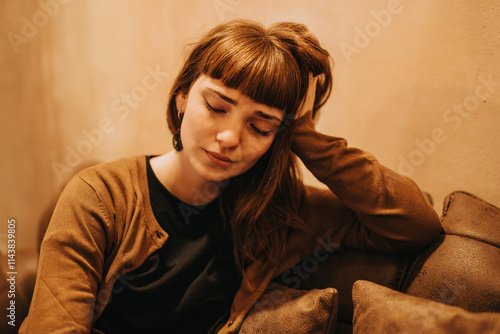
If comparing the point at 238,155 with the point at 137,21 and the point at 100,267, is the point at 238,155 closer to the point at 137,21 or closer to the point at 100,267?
the point at 100,267

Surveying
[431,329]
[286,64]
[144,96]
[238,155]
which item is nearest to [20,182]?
[144,96]

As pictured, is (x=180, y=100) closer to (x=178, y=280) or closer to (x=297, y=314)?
(x=178, y=280)

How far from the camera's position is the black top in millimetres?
1025

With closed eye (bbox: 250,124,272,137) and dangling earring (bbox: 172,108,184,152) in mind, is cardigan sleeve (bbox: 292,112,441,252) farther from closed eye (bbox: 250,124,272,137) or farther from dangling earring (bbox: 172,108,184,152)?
dangling earring (bbox: 172,108,184,152)

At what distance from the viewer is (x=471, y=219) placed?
1.01 m

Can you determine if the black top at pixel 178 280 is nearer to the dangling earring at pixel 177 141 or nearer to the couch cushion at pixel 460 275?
the dangling earring at pixel 177 141

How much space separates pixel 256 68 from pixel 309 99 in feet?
0.82

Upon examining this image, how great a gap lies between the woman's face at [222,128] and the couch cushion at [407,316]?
0.50m

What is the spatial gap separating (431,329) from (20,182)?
1517 millimetres

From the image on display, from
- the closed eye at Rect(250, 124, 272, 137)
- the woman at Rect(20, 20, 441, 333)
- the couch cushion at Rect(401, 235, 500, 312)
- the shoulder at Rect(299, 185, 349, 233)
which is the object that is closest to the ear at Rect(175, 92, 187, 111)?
the woman at Rect(20, 20, 441, 333)

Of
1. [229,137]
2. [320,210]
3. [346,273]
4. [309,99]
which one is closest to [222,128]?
[229,137]

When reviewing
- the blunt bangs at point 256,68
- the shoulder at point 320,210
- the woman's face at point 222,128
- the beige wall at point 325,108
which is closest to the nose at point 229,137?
the woman's face at point 222,128

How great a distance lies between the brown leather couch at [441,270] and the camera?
895 mm

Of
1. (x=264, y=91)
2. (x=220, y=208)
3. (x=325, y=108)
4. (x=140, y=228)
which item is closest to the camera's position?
(x=264, y=91)
